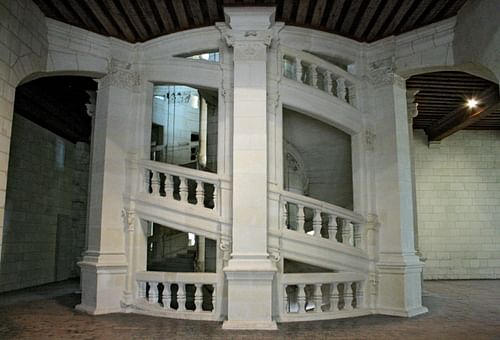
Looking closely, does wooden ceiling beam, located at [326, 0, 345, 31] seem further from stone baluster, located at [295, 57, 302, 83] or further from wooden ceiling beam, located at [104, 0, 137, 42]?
wooden ceiling beam, located at [104, 0, 137, 42]

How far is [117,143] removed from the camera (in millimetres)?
6168

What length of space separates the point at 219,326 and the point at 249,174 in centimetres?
183

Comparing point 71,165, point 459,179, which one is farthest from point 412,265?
point 71,165

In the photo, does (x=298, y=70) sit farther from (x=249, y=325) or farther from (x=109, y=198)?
(x=249, y=325)

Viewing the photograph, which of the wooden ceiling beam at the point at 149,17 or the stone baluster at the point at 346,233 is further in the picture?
the stone baluster at the point at 346,233

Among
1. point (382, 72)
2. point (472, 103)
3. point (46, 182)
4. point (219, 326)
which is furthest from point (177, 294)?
point (472, 103)

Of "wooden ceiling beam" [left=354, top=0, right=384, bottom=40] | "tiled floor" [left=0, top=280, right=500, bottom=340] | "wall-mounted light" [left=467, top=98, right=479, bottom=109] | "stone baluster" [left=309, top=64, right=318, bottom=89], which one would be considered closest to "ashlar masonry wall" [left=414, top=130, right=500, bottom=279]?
"wall-mounted light" [left=467, top=98, right=479, bottom=109]

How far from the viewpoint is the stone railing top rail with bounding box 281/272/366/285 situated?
5.45 meters

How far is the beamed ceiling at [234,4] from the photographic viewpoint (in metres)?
5.47

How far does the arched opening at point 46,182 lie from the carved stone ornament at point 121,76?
1551 mm

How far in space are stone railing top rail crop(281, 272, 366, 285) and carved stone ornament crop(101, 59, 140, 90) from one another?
11.4ft

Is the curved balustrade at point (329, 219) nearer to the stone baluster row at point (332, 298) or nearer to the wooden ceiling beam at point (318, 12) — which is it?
the stone baluster row at point (332, 298)

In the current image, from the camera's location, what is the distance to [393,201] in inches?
239

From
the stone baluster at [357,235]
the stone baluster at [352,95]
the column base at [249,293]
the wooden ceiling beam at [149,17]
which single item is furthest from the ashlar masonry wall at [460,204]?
the wooden ceiling beam at [149,17]
